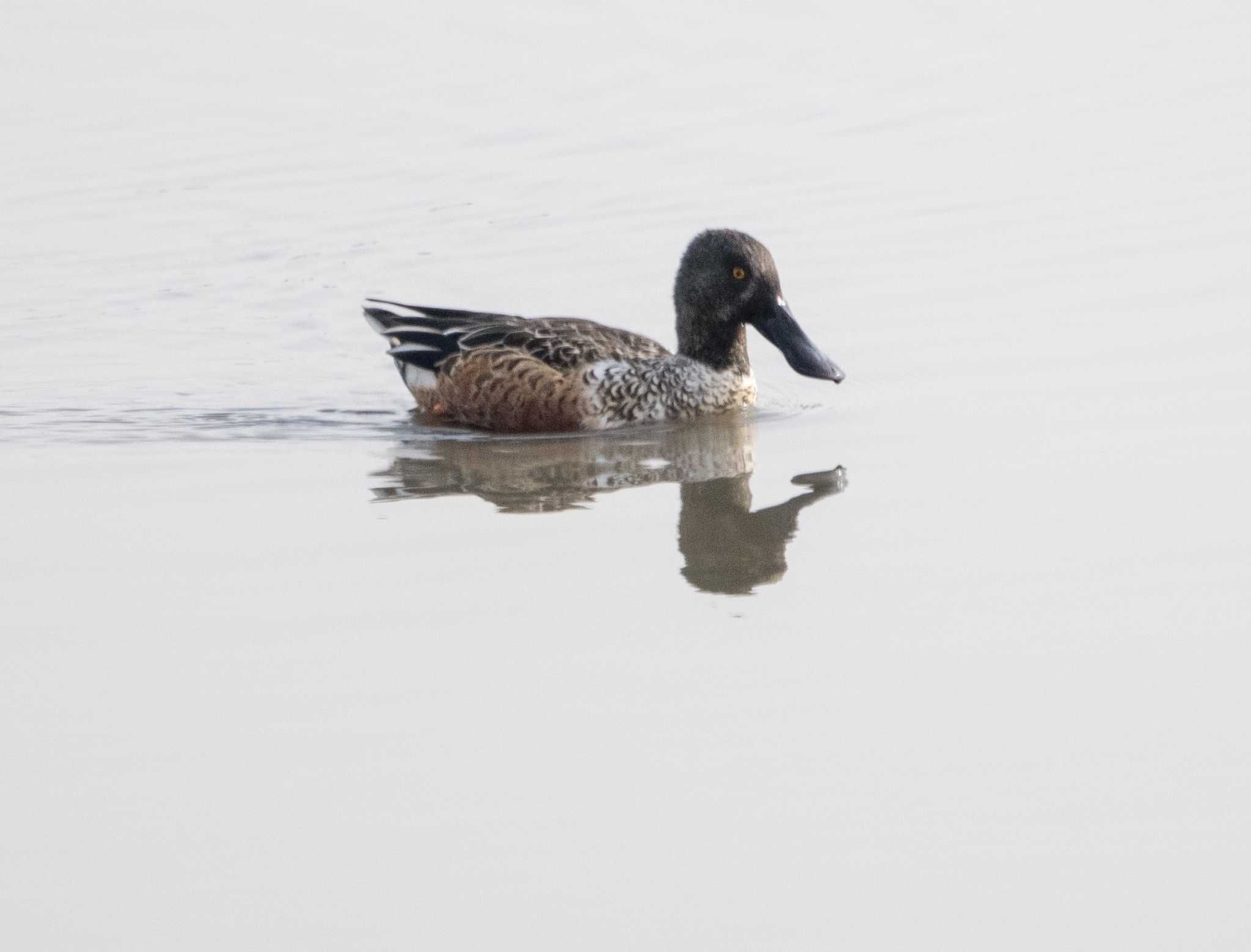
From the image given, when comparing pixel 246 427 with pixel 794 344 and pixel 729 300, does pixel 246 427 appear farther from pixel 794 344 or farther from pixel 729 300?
pixel 794 344

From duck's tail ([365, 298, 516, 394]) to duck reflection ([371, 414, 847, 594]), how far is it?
1.72 ft

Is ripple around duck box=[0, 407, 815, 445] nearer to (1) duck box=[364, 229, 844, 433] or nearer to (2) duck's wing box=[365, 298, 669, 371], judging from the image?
(1) duck box=[364, 229, 844, 433]

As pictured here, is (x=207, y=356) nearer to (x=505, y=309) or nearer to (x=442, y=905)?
(x=505, y=309)

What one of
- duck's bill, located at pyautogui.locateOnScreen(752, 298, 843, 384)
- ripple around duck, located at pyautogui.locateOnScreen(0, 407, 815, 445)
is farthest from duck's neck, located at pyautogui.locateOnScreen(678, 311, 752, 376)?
ripple around duck, located at pyautogui.locateOnScreen(0, 407, 815, 445)

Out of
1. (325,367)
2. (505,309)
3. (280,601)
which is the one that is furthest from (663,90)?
(280,601)

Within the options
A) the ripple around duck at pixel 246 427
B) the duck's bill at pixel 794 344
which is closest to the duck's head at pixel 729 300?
the duck's bill at pixel 794 344

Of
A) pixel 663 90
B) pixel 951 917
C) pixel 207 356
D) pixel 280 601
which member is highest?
pixel 663 90

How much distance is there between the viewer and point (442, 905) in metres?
4.52

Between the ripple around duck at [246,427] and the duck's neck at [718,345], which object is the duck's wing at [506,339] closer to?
the duck's neck at [718,345]

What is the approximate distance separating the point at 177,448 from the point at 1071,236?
5.41 m

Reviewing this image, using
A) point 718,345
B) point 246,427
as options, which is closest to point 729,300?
point 718,345

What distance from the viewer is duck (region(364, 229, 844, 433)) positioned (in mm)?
9680

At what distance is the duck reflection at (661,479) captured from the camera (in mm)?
7262

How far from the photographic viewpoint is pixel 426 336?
33.5 ft
